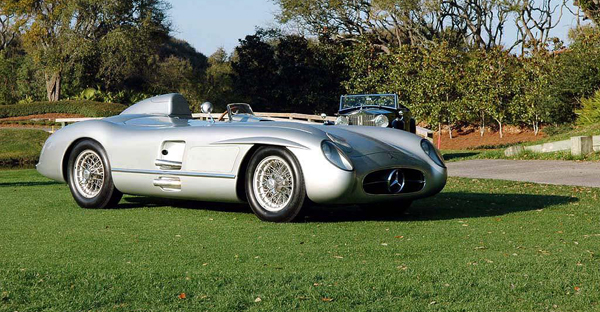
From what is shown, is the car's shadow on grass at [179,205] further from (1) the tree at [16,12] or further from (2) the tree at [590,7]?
(1) the tree at [16,12]

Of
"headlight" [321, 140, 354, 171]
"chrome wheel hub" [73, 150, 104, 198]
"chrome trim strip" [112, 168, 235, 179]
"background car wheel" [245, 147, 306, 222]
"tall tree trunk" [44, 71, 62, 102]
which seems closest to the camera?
"headlight" [321, 140, 354, 171]

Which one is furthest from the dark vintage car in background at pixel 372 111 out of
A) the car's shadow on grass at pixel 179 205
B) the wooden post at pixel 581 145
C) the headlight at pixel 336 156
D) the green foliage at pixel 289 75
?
the green foliage at pixel 289 75

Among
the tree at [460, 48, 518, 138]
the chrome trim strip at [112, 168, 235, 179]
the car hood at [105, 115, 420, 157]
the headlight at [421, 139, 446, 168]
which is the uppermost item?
the tree at [460, 48, 518, 138]

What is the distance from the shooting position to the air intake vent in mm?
7383

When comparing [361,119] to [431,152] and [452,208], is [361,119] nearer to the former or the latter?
[452,208]

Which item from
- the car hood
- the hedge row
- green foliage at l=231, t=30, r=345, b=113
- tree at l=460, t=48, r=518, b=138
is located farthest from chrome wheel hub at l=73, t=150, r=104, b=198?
the hedge row

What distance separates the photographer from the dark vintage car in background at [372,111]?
54.7 ft

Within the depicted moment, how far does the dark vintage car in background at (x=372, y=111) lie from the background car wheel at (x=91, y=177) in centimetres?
837

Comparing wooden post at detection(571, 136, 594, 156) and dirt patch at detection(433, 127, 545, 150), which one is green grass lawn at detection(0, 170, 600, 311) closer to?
wooden post at detection(571, 136, 594, 156)

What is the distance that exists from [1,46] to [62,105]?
14.4 meters

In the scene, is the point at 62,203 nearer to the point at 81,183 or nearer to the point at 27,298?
the point at 81,183

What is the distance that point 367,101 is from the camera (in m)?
17.2

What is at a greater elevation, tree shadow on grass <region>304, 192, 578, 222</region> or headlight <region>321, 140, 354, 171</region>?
headlight <region>321, 140, 354, 171</region>

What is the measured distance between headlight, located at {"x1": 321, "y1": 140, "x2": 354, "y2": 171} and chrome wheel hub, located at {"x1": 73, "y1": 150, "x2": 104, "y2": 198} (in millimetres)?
2957
